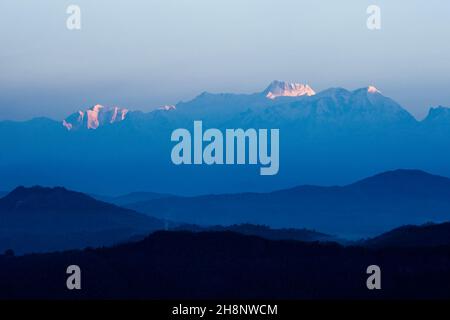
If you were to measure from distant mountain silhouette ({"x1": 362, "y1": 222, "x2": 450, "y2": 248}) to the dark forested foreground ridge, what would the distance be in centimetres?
554

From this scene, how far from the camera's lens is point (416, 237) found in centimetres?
16025

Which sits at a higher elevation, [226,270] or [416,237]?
[416,237]

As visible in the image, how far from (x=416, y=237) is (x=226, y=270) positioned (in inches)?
1768

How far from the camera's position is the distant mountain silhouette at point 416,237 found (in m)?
150

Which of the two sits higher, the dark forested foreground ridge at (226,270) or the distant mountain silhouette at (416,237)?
the distant mountain silhouette at (416,237)

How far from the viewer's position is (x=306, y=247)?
14688 cm

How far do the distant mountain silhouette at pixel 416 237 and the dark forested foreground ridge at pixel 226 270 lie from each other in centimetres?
554

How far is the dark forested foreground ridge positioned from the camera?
385ft

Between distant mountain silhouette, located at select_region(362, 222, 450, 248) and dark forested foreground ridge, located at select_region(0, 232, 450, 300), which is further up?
distant mountain silhouette, located at select_region(362, 222, 450, 248)

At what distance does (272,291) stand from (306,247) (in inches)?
1206

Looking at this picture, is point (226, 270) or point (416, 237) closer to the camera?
point (226, 270)

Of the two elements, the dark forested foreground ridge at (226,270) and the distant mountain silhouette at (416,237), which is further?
the distant mountain silhouette at (416,237)
